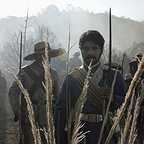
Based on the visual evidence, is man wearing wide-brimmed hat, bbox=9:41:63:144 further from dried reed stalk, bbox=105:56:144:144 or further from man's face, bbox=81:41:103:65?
dried reed stalk, bbox=105:56:144:144

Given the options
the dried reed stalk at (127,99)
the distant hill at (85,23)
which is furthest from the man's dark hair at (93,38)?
the distant hill at (85,23)

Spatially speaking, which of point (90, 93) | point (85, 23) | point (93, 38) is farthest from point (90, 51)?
point (85, 23)

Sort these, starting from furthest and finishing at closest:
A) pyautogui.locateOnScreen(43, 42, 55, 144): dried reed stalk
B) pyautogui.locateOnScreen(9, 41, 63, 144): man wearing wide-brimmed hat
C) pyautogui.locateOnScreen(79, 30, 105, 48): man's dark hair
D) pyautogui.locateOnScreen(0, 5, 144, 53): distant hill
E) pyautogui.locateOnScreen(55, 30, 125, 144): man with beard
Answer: pyautogui.locateOnScreen(0, 5, 144, 53): distant hill → pyautogui.locateOnScreen(9, 41, 63, 144): man wearing wide-brimmed hat → pyautogui.locateOnScreen(79, 30, 105, 48): man's dark hair → pyautogui.locateOnScreen(55, 30, 125, 144): man with beard → pyautogui.locateOnScreen(43, 42, 55, 144): dried reed stalk

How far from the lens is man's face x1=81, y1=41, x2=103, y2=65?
4.11m

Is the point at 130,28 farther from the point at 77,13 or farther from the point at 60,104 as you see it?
the point at 60,104

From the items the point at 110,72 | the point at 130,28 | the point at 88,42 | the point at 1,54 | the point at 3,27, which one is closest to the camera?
the point at 110,72

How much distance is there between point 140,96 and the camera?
49.0 inches

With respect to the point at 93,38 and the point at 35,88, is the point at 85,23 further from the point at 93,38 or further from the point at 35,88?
the point at 93,38

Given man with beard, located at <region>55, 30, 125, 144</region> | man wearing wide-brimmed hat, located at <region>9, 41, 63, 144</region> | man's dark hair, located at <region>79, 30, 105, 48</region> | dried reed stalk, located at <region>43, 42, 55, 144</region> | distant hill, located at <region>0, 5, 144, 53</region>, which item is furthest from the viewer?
distant hill, located at <region>0, 5, 144, 53</region>

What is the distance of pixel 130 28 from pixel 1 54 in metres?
49.7

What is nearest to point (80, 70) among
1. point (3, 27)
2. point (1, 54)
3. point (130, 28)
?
point (1, 54)

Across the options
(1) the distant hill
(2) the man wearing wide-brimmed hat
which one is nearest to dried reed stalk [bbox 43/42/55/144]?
(2) the man wearing wide-brimmed hat

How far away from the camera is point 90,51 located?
4145 mm

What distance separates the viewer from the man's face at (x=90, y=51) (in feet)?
13.5
